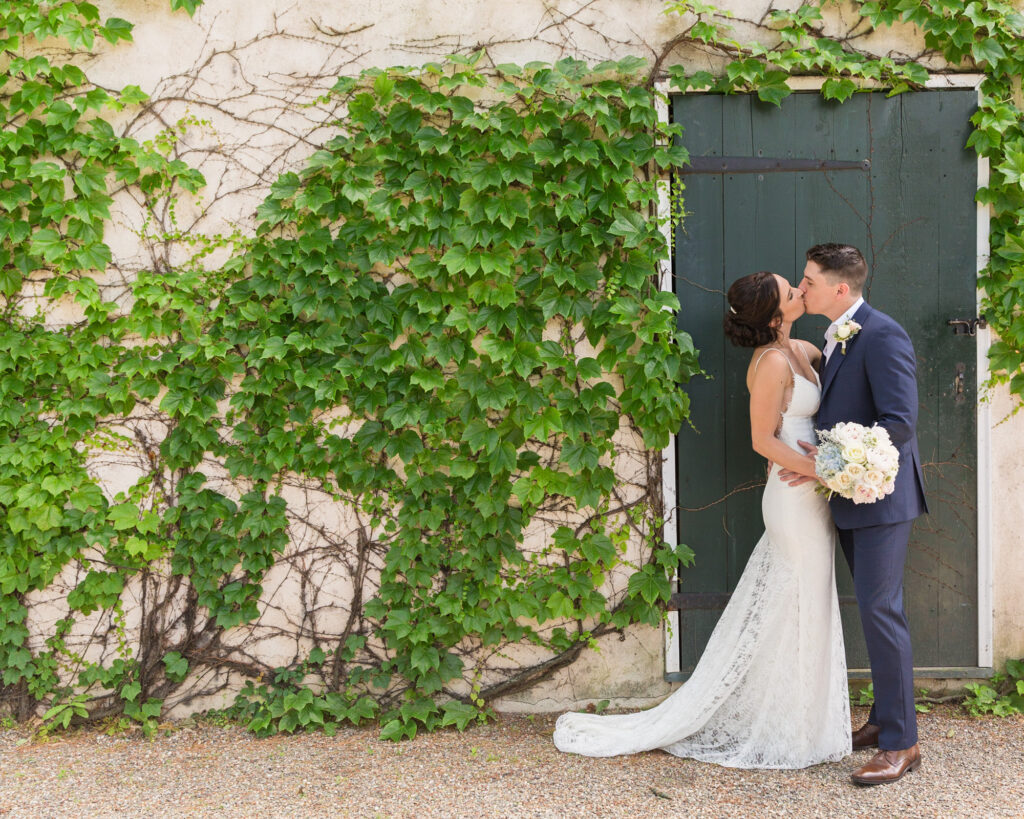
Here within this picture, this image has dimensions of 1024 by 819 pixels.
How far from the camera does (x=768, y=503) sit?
2.87m

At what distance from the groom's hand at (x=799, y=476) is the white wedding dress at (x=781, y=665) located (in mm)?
21

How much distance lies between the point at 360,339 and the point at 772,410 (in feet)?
5.17

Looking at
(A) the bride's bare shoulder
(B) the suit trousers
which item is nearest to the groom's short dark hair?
(A) the bride's bare shoulder

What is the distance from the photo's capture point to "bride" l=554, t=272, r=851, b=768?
2.79 metres

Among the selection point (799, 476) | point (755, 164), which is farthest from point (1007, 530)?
point (755, 164)

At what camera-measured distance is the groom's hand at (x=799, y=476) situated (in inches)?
109

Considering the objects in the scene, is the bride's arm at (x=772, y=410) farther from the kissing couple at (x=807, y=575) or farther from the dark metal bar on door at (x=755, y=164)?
the dark metal bar on door at (x=755, y=164)

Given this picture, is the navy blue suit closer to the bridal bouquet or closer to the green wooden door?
the bridal bouquet

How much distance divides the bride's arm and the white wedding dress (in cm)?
6

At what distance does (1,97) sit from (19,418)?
1265 mm

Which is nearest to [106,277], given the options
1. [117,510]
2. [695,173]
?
[117,510]

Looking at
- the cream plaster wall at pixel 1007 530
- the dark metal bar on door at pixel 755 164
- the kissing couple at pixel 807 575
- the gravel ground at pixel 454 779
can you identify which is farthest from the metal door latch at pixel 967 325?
the gravel ground at pixel 454 779

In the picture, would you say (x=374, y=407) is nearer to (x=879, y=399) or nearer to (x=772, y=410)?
(x=772, y=410)

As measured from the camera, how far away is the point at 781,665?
2838 millimetres
